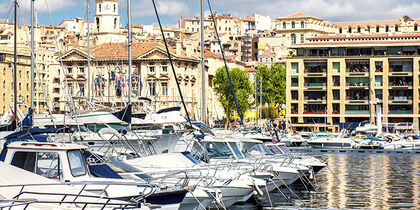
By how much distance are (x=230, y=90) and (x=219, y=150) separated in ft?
349

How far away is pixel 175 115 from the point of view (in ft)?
124

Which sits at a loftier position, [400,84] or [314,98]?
[400,84]

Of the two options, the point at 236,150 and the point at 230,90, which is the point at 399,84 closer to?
the point at 230,90

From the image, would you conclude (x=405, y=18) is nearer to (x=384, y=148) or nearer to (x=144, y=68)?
(x=144, y=68)

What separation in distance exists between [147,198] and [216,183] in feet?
24.9

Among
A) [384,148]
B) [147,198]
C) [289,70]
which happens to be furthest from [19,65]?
[147,198]

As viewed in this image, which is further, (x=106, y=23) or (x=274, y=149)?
(x=106, y=23)

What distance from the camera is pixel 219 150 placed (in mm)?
33781

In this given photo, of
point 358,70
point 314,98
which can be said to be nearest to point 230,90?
point 314,98

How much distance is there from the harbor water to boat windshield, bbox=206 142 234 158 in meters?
2.65

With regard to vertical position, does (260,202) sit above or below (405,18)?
below

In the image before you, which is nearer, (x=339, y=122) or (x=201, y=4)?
(x=201, y=4)

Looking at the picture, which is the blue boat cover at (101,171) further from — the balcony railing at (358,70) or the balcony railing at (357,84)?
the balcony railing at (357,84)

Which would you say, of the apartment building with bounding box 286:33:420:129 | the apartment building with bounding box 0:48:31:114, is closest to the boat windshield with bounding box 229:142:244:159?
the apartment building with bounding box 286:33:420:129
